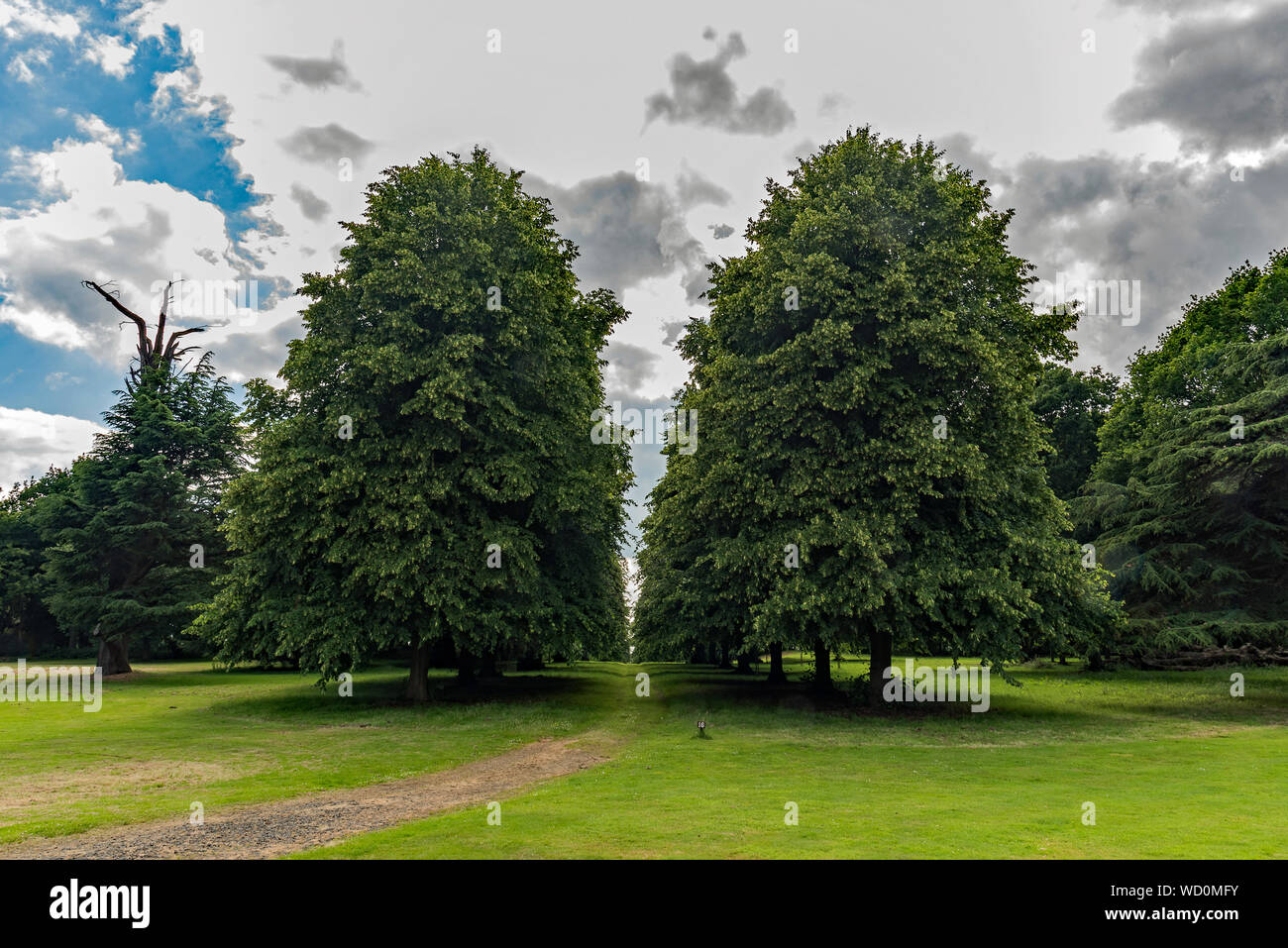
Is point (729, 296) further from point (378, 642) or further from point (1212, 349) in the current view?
point (1212, 349)

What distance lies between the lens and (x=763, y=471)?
25.6 metres

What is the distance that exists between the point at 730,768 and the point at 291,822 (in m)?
8.71

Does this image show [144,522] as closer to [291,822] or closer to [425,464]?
[425,464]

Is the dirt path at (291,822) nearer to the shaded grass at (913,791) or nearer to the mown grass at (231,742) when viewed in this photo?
the mown grass at (231,742)

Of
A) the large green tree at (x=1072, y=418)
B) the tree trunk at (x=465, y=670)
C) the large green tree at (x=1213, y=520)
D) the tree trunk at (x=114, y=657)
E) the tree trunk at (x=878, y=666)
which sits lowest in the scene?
the tree trunk at (x=114, y=657)

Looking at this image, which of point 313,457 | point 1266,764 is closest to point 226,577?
point 313,457

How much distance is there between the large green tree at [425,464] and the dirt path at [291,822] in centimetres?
930

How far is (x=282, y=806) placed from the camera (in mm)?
12805

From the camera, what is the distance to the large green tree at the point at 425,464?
24828 mm

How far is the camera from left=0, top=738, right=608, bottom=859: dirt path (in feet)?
32.8

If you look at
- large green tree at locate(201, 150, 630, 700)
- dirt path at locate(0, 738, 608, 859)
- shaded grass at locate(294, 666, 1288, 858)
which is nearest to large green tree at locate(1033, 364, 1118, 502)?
shaded grass at locate(294, 666, 1288, 858)

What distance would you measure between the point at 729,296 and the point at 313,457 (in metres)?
16.0

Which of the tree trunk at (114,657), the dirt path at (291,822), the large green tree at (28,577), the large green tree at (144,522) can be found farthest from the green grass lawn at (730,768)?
the large green tree at (28,577)

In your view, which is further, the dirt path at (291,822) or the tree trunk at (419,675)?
the tree trunk at (419,675)
